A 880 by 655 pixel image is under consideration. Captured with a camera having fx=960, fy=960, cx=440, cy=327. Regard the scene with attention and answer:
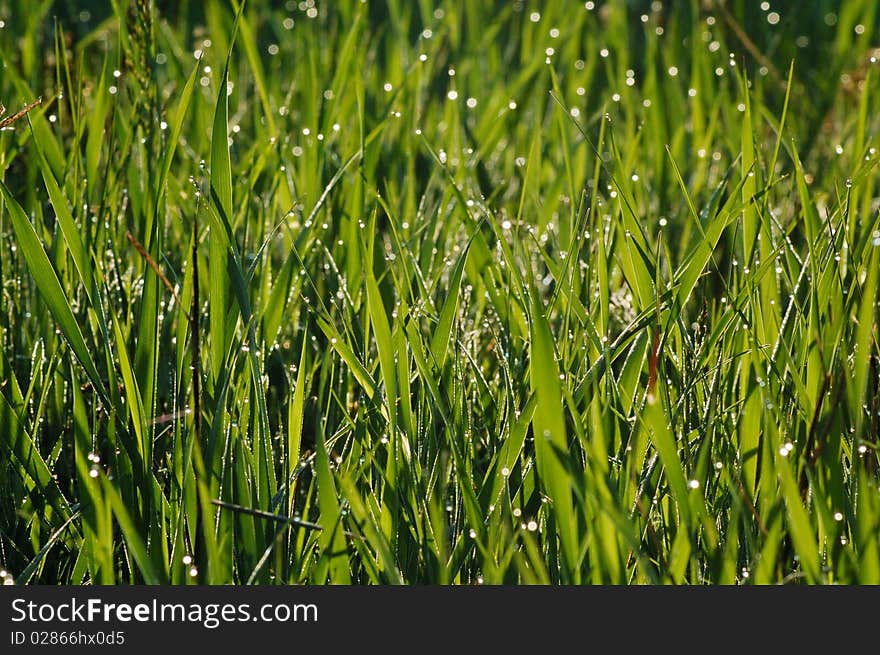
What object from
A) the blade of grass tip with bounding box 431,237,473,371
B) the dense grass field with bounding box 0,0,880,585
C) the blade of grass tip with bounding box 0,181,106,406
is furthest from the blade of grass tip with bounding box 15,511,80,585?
the blade of grass tip with bounding box 431,237,473,371

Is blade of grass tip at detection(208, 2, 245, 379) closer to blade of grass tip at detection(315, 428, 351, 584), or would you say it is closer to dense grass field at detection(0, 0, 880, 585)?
dense grass field at detection(0, 0, 880, 585)

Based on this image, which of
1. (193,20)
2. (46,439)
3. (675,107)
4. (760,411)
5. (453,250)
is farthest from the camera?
(193,20)

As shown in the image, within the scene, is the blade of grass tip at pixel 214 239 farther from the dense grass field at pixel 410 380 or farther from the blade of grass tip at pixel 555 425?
the blade of grass tip at pixel 555 425

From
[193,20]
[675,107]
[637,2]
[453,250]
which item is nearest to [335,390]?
[453,250]

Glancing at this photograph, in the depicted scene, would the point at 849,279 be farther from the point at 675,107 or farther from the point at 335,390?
the point at 675,107

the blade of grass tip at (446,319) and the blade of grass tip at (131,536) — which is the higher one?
the blade of grass tip at (446,319)

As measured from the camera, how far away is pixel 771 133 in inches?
75.0

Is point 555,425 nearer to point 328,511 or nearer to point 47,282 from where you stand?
point 328,511

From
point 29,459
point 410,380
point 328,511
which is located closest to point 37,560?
point 29,459

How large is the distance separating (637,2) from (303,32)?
105 cm

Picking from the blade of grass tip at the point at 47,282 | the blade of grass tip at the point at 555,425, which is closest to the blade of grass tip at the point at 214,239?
the blade of grass tip at the point at 47,282

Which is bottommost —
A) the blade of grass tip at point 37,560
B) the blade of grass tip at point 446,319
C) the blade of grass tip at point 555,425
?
the blade of grass tip at point 37,560

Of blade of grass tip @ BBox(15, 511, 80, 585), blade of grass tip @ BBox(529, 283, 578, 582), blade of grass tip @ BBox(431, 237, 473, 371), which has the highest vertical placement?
blade of grass tip @ BBox(431, 237, 473, 371)

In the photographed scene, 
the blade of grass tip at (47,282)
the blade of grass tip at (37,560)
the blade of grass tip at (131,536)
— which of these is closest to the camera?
the blade of grass tip at (131,536)
